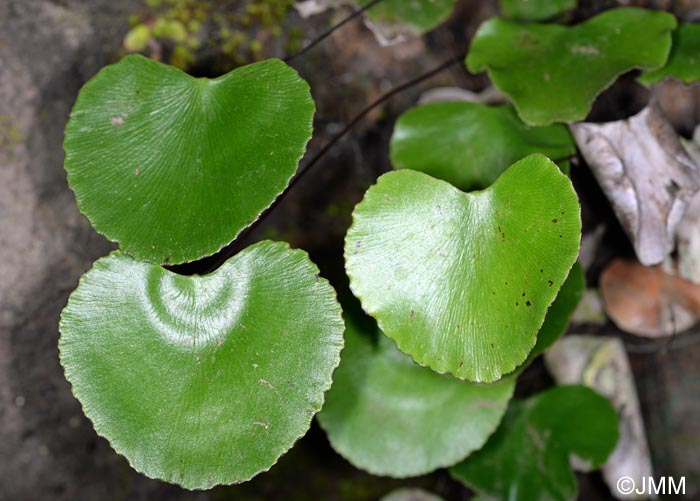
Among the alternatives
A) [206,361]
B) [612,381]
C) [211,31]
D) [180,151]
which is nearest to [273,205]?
[180,151]

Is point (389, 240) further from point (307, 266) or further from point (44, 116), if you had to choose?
point (44, 116)

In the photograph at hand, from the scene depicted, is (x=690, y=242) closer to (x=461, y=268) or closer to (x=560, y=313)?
(x=560, y=313)

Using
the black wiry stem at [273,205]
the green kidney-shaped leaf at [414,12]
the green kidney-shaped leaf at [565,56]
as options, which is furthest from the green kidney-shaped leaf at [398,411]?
the green kidney-shaped leaf at [414,12]

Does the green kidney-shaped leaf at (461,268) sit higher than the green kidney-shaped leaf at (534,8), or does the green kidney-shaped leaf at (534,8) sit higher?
the green kidney-shaped leaf at (534,8)

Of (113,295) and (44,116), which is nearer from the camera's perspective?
(113,295)

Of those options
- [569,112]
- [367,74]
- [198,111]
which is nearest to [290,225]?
[367,74]

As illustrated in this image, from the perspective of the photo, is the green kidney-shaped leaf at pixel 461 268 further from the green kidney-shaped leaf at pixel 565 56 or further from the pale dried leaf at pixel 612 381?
the pale dried leaf at pixel 612 381
